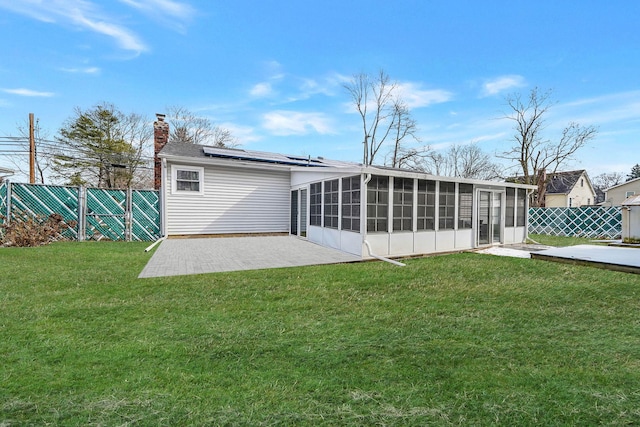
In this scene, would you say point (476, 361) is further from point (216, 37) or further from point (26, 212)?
point (26, 212)

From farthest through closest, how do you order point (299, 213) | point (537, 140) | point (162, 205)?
point (537, 140) < point (299, 213) < point (162, 205)

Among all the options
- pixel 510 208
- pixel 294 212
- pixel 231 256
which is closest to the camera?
pixel 231 256

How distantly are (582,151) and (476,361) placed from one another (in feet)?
86.3

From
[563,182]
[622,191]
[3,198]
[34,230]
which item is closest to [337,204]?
[34,230]

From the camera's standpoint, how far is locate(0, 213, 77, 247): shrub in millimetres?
8688

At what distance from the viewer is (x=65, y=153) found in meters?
19.7

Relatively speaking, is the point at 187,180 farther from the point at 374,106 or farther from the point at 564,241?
the point at 374,106

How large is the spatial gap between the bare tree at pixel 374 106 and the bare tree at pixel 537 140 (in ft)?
27.4

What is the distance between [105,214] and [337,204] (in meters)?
7.94

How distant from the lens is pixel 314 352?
266 centimetres

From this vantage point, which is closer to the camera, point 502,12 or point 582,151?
point 502,12

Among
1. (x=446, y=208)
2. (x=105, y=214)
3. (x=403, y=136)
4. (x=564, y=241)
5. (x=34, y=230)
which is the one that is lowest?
(x=564, y=241)

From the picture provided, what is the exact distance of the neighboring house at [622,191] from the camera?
2247cm

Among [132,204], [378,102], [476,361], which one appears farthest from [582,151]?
[132,204]
